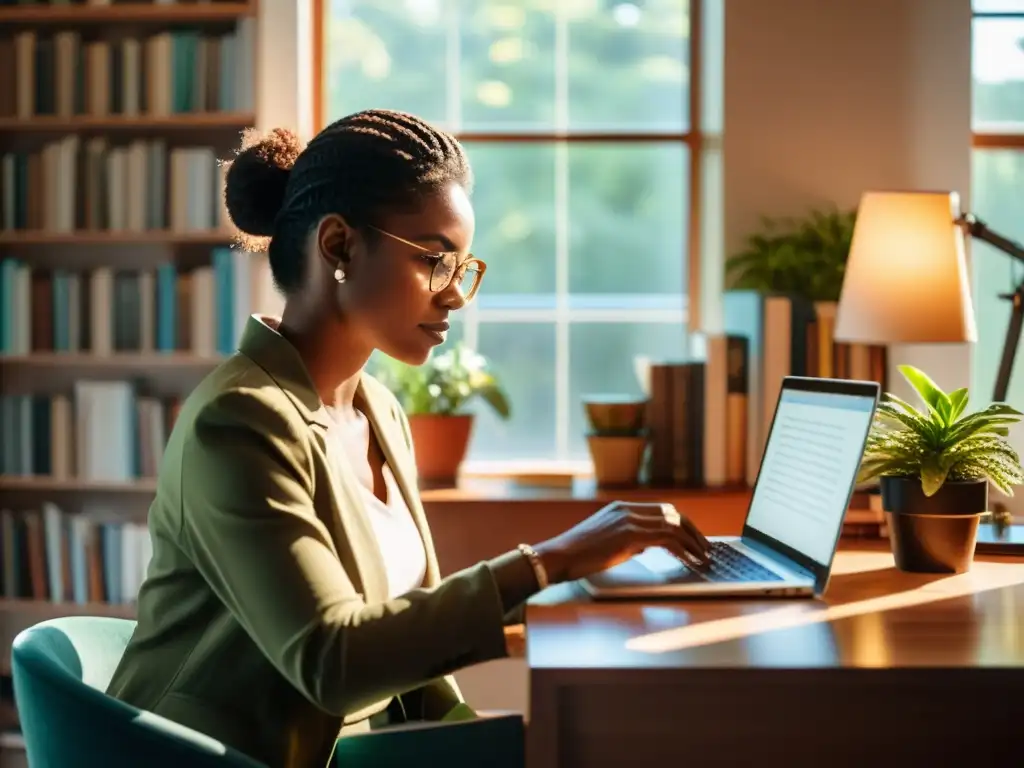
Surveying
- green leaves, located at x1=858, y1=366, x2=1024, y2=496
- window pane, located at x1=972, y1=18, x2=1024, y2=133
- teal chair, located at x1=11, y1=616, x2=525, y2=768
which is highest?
window pane, located at x1=972, y1=18, x2=1024, y2=133

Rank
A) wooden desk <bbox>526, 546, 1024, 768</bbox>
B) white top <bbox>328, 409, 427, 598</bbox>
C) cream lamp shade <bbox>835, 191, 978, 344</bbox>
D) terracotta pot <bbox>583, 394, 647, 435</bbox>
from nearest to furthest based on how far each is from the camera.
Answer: wooden desk <bbox>526, 546, 1024, 768</bbox>, white top <bbox>328, 409, 427, 598</bbox>, cream lamp shade <bbox>835, 191, 978, 344</bbox>, terracotta pot <bbox>583, 394, 647, 435</bbox>

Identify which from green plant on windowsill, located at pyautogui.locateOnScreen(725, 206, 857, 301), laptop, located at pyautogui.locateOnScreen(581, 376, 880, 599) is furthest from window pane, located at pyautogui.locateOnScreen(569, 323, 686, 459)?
laptop, located at pyautogui.locateOnScreen(581, 376, 880, 599)

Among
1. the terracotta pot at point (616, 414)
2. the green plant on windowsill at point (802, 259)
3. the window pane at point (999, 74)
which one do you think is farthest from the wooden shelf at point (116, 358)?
the window pane at point (999, 74)

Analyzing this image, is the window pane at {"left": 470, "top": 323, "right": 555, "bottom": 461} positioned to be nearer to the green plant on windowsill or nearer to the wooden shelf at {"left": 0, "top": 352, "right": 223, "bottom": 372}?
the green plant on windowsill

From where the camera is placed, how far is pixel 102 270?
3414mm

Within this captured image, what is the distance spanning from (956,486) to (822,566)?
313 mm

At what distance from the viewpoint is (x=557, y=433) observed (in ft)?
11.4

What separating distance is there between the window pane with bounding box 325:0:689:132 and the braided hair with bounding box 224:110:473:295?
1926mm

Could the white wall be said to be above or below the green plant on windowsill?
above

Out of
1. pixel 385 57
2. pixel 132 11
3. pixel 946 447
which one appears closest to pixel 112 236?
pixel 132 11

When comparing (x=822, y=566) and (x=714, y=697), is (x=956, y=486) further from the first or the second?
(x=714, y=697)

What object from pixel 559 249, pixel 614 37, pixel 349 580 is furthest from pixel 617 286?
pixel 349 580

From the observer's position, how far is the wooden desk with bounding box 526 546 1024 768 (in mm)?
1170

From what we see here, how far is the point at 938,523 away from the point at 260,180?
1.07 m
